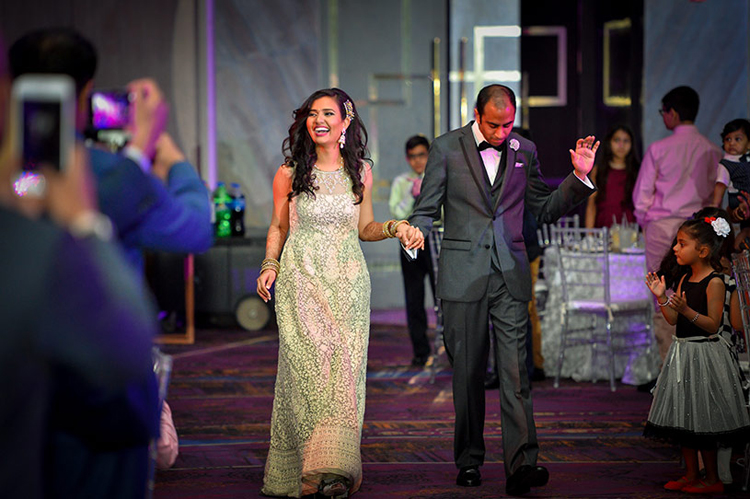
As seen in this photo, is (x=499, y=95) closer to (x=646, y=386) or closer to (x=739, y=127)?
(x=739, y=127)

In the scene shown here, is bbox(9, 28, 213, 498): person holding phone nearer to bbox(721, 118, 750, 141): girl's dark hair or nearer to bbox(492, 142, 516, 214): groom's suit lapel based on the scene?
bbox(492, 142, 516, 214): groom's suit lapel

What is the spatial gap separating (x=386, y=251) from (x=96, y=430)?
850 cm

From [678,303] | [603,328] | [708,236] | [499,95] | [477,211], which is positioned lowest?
[603,328]

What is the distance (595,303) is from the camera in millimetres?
6453

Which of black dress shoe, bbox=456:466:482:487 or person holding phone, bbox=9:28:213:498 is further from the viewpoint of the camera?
black dress shoe, bbox=456:466:482:487

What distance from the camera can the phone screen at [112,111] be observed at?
1806 mm

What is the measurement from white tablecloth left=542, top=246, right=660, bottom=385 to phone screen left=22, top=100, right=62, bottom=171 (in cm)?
541

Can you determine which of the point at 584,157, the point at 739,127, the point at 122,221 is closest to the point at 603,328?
the point at 739,127

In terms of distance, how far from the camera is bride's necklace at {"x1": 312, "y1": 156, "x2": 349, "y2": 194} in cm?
410

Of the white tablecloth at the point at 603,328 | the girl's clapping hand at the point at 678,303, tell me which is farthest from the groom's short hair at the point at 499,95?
the white tablecloth at the point at 603,328

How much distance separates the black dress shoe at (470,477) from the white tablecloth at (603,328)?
8.71ft

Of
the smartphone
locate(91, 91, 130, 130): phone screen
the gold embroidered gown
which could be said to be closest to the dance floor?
the gold embroidered gown

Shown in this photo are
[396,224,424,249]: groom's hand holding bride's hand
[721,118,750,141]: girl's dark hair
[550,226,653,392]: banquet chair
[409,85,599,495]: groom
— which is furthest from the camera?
[550,226,653,392]: banquet chair

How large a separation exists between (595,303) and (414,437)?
2.00 meters
